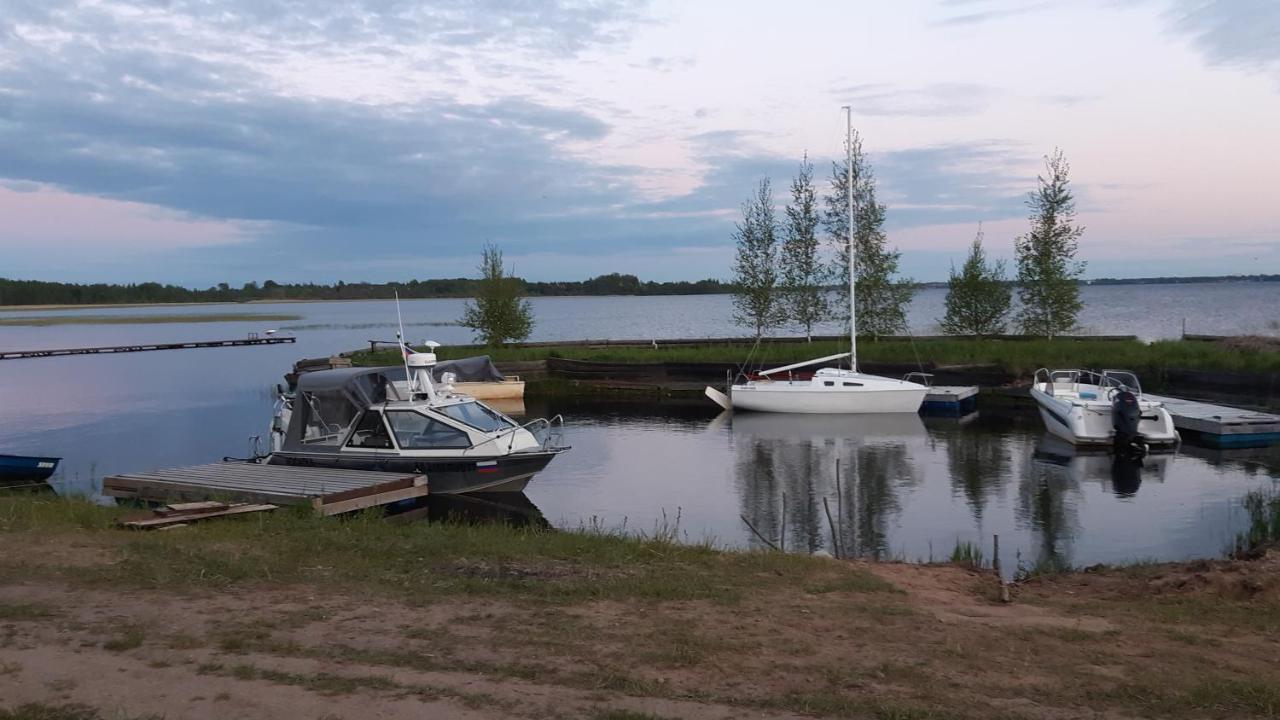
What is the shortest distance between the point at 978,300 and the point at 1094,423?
827 inches

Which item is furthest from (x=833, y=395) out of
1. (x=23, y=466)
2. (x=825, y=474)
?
(x=23, y=466)

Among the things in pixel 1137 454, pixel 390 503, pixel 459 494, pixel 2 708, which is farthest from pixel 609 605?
pixel 1137 454

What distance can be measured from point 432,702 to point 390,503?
33.1 feet

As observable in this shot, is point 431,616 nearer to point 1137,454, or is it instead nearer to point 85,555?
point 85,555

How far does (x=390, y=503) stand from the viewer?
15695 mm

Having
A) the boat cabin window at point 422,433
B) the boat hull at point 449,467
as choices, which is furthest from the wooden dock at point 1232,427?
the boat cabin window at point 422,433

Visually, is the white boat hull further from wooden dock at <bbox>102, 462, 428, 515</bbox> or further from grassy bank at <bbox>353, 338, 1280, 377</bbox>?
wooden dock at <bbox>102, 462, 428, 515</bbox>

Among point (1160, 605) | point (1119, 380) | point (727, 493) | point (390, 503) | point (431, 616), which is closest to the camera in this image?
point (431, 616)

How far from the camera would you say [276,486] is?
14.9 m

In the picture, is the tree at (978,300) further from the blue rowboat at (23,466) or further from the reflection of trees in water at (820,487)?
the blue rowboat at (23,466)

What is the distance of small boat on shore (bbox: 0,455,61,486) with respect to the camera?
21484mm

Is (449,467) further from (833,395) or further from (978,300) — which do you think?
(978,300)

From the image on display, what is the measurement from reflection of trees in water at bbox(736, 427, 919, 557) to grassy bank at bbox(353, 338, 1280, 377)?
40.6 feet

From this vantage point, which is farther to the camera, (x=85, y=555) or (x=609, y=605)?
(x=85, y=555)
